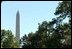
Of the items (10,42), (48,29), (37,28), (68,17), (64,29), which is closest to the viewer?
(68,17)

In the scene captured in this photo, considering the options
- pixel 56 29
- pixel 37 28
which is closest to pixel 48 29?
pixel 37 28

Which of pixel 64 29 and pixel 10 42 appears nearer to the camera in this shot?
pixel 64 29

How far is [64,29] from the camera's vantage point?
41312 mm

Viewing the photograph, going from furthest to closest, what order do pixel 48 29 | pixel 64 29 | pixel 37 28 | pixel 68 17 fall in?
1. pixel 37 28
2. pixel 48 29
3. pixel 64 29
4. pixel 68 17

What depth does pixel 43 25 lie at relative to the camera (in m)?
57.5

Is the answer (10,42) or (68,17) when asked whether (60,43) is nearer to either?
(68,17)

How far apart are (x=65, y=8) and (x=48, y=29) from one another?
600 inches

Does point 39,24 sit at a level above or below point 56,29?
above

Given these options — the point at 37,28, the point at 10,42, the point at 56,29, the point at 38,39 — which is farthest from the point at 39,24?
the point at 56,29

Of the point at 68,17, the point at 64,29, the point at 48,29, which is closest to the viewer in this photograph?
the point at 68,17

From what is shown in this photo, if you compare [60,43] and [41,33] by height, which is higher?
[41,33]

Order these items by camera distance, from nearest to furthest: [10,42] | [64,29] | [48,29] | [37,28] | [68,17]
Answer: [68,17], [64,29], [48,29], [37,28], [10,42]

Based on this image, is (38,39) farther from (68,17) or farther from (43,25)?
(68,17)

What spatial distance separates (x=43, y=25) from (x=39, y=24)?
3260 mm
